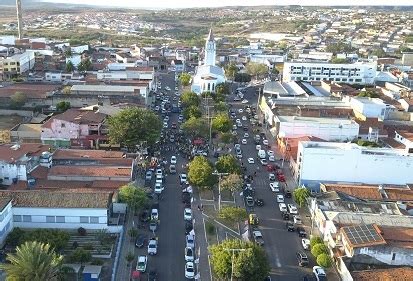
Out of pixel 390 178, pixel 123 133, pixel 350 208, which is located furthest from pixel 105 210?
pixel 390 178

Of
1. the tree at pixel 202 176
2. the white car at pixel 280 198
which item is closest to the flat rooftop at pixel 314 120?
the white car at pixel 280 198

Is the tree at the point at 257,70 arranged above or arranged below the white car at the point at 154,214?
above

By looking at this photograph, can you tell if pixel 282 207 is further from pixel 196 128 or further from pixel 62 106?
pixel 62 106

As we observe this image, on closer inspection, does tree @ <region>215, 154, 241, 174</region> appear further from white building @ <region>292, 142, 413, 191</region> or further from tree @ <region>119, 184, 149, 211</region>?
tree @ <region>119, 184, 149, 211</region>

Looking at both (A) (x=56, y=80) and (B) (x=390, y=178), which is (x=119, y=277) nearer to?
(B) (x=390, y=178)

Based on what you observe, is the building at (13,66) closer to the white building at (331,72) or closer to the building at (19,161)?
the building at (19,161)

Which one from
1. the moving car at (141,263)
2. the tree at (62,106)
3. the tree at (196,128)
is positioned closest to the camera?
the moving car at (141,263)

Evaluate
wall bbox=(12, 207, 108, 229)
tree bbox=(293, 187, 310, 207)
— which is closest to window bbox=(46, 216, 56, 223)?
wall bbox=(12, 207, 108, 229)
